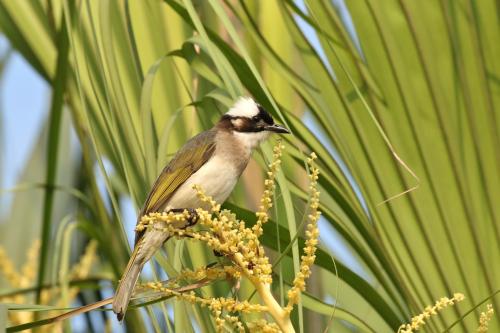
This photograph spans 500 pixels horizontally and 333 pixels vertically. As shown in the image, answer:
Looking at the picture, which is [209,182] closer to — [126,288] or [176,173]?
[176,173]

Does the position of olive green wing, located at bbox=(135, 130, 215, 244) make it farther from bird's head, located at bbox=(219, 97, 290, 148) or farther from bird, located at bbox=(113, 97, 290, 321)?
bird's head, located at bbox=(219, 97, 290, 148)

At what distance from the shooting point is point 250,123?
341 cm

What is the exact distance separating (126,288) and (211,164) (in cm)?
97

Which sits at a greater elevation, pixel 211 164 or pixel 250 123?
pixel 250 123

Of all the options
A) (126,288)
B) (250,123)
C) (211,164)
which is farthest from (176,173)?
(126,288)

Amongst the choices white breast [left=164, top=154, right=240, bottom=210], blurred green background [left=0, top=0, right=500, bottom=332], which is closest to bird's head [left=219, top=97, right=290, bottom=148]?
white breast [left=164, top=154, right=240, bottom=210]

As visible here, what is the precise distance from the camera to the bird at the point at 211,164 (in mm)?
2957

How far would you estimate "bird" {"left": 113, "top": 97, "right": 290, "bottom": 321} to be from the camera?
9.70ft

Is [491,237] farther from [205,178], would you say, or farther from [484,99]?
[205,178]

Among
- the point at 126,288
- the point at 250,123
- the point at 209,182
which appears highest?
the point at 250,123

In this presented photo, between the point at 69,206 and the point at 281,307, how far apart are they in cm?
302

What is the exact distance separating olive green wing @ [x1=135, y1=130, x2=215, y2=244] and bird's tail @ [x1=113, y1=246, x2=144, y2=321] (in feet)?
1.37

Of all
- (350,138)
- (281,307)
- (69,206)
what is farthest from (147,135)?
(69,206)

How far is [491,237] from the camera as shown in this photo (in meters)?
2.17
